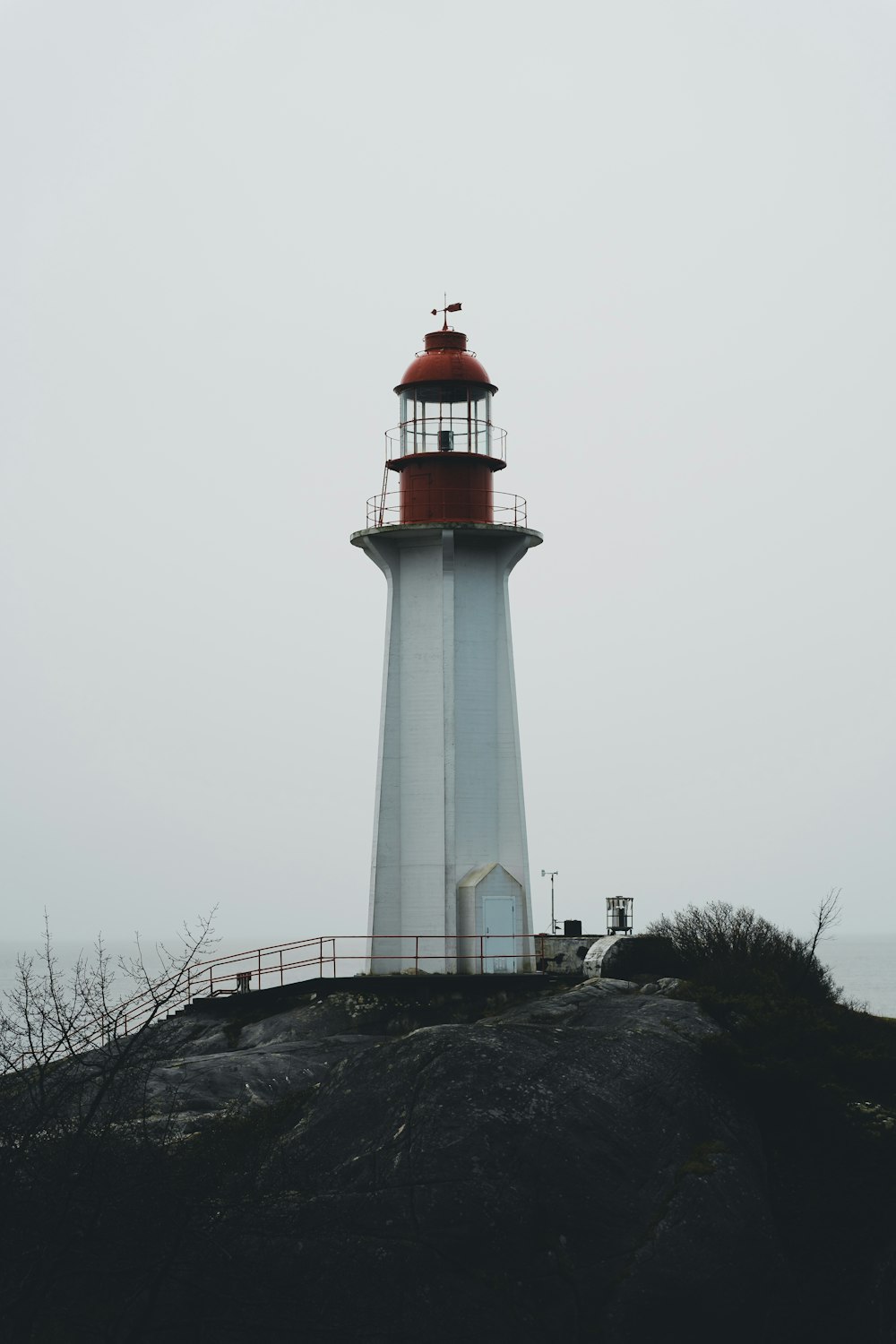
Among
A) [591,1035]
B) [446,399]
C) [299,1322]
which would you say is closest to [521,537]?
[446,399]

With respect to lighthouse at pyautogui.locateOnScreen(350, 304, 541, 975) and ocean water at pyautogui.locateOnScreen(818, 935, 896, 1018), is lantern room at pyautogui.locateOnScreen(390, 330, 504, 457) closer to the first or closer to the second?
lighthouse at pyautogui.locateOnScreen(350, 304, 541, 975)

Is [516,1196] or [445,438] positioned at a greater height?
[445,438]

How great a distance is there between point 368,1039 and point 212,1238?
38.1 feet

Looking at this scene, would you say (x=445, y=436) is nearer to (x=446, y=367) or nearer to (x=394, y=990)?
(x=446, y=367)

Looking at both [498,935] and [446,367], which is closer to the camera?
[498,935]

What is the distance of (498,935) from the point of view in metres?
32.7

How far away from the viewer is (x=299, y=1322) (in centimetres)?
1755

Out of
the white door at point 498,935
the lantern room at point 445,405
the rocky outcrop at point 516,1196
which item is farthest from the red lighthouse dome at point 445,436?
the rocky outcrop at point 516,1196

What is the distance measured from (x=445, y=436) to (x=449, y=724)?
6534 millimetres

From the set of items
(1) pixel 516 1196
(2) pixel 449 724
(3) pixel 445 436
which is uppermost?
(3) pixel 445 436

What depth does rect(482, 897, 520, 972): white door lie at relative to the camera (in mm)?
32562

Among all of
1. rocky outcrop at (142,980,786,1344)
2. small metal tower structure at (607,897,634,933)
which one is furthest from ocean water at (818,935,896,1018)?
rocky outcrop at (142,980,786,1344)

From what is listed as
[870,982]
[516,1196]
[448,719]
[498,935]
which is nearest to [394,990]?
[498,935]

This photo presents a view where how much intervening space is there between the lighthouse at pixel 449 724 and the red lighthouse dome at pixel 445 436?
39 millimetres
